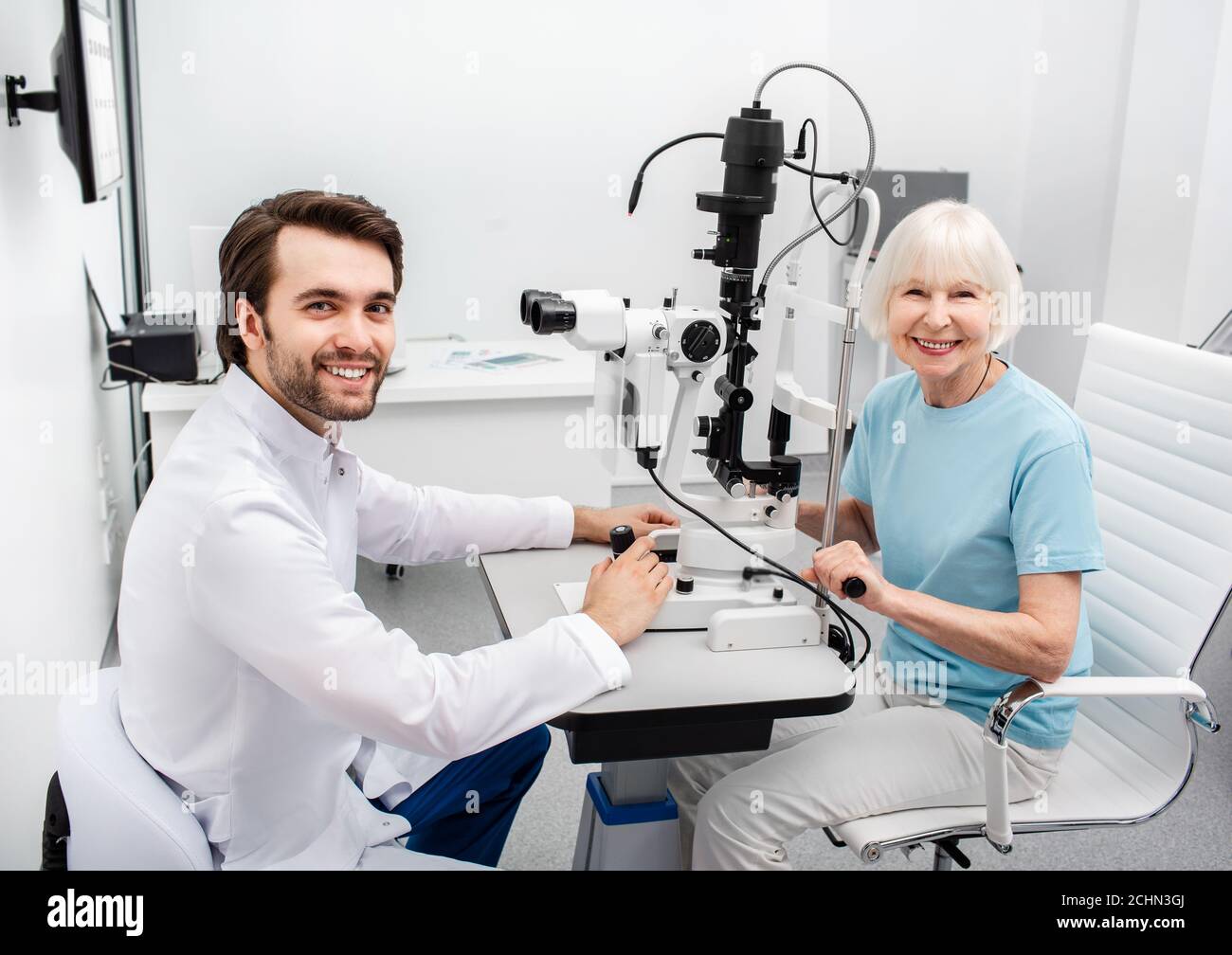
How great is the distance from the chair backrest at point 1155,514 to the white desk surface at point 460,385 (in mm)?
1580

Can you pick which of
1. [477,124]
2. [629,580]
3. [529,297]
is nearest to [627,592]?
[629,580]

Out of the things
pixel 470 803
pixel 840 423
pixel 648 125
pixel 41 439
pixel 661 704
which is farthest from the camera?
pixel 648 125

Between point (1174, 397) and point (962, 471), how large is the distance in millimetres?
356

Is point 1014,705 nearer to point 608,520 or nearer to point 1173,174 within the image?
point 608,520

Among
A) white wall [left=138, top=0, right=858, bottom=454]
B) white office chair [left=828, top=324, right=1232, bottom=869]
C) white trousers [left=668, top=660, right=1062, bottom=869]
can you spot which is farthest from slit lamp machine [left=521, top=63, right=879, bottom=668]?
white wall [left=138, top=0, right=858, bottom=454]

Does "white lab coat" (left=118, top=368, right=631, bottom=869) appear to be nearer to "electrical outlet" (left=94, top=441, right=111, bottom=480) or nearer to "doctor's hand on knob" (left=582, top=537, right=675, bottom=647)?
"doctor's hand on knob" (left=582, top=537, right=675, bottom=647)

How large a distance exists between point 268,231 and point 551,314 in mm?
376

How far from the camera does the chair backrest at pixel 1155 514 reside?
153 cm

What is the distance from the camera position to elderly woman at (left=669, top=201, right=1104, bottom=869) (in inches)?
55.6

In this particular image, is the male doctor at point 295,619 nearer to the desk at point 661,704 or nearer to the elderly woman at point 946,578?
the desk at point 661,704

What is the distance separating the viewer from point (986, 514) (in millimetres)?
1505

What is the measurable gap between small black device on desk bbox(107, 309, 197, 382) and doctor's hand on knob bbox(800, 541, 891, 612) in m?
2.04
